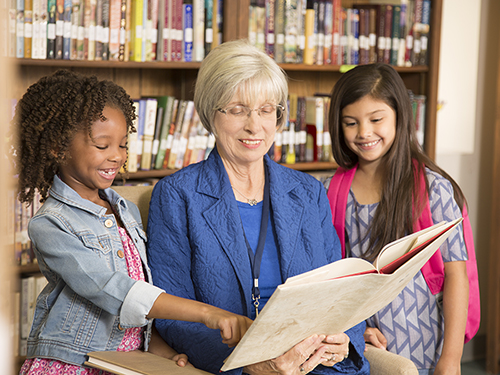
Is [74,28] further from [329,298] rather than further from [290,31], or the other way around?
[329,298]

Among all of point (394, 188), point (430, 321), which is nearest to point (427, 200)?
point (394, 188)

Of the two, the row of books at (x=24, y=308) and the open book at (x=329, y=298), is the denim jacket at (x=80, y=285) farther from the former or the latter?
the row of books at (x=24, y=308)

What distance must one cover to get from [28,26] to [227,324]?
1496mm

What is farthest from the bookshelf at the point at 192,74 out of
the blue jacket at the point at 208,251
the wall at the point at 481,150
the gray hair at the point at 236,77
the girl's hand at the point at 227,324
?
the girl's hand at the point at 227,324

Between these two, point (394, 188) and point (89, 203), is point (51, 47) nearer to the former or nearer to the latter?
point (89, 203)

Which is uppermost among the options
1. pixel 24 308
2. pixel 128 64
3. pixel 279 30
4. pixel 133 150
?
pixel 279 30

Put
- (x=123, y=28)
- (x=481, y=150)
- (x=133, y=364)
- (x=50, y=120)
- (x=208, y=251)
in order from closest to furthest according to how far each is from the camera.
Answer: (x=133, y=364), (x=50, y=120), (x=208, y=251), (x=123, y=28), (x=481, y=150)

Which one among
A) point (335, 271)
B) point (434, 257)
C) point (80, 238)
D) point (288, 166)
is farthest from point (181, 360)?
point (288, 166)

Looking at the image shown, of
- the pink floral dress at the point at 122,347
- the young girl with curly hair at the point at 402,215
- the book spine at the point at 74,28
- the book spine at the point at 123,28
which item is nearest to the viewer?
the pink floral dress at the point at 122,347

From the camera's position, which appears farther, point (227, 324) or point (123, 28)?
point (123, 28)

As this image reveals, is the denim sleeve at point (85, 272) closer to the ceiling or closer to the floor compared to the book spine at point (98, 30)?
closer to the floor

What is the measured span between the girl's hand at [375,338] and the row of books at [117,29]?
1.36m

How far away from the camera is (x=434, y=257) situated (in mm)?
1512

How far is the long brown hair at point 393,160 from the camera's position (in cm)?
151
